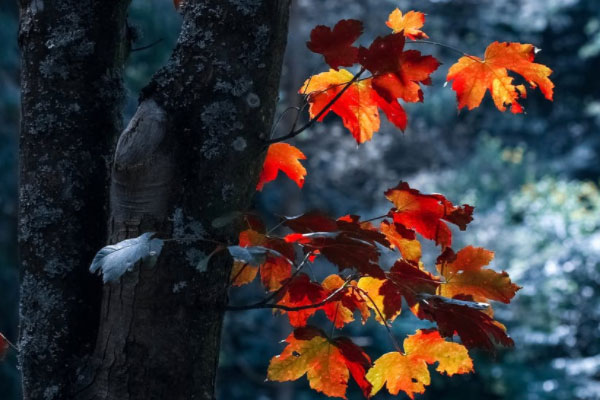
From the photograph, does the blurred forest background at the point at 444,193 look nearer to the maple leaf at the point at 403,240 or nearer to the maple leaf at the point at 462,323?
the maple leaf at the point at 403,240

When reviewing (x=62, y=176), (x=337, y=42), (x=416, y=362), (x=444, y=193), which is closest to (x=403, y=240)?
(x=416, y=362)

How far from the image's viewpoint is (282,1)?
2.98 feet

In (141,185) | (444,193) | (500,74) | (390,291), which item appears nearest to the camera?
(141,185)

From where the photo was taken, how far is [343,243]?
86 centimetres

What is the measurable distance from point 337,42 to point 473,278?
342 millimetres

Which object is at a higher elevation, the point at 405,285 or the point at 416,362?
the point at 405,285

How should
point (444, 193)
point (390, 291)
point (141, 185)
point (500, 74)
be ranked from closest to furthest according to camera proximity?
point (141, 185), point (390, 291), point (500, 74), point (444, 193)

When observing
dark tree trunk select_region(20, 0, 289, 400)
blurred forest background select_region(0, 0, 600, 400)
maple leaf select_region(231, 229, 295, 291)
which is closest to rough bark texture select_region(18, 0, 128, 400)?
dark tree trunk select_region(20, 0, 289, 400)

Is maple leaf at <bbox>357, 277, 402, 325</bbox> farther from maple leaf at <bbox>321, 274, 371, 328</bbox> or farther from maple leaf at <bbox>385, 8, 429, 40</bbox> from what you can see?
maple leaf at <bbox>385, 8, 429, 40</bbox>

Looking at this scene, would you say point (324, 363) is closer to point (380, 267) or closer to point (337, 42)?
point (380, 267)

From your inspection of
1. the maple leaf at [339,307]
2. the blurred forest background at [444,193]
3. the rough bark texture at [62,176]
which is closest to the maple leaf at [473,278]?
the maple leaf at [339,307]

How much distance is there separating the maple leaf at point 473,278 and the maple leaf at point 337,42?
0.93ft

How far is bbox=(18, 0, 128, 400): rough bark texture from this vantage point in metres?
0.94

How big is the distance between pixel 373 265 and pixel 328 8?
7.36m
